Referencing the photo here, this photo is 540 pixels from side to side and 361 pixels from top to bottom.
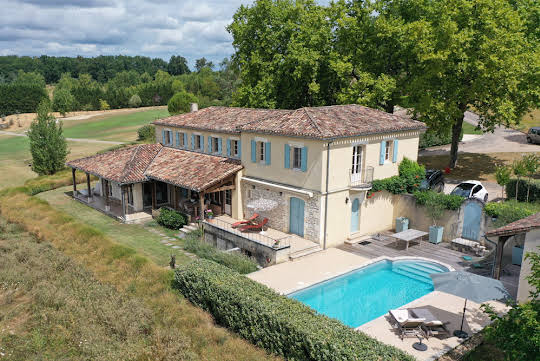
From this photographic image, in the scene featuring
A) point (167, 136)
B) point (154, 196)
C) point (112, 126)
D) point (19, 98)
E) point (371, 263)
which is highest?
point (19, 98)

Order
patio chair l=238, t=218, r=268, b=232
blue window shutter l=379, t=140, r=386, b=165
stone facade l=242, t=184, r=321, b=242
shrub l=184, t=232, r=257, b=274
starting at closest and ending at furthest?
shrub l=184, t=232, r=257, b=274 → stone facade l=242, t=184, r=321, b=242 → patio chair l=238, t=218, r=268, b=232 → blue window shutter l=379, t=140, r=386, b=165

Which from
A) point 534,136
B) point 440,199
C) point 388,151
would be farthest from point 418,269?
point 534,136

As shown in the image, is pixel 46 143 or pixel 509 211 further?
pixel 46 143

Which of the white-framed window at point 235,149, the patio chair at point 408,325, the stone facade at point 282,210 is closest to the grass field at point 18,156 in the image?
the white-framed window at point 235,149

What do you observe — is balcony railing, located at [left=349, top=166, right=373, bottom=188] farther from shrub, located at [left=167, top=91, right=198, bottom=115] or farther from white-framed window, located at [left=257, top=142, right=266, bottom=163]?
shrub, located at [left=167, top=91, right=198, bottom=115]

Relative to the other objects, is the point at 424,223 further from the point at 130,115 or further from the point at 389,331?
the point at 130,115

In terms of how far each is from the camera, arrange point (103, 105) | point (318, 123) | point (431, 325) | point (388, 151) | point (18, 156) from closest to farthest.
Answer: point (431, 325) < point (318, 123) < point (388, 151) < point (18, 156) < point (103, 105)

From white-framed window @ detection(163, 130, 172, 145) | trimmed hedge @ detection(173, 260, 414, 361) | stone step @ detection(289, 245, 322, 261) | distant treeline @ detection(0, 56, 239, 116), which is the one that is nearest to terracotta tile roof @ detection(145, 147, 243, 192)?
white-framed window @ detection(163, 130, 172, 145)

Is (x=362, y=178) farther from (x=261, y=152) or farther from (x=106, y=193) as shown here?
(x=106, y=193)
